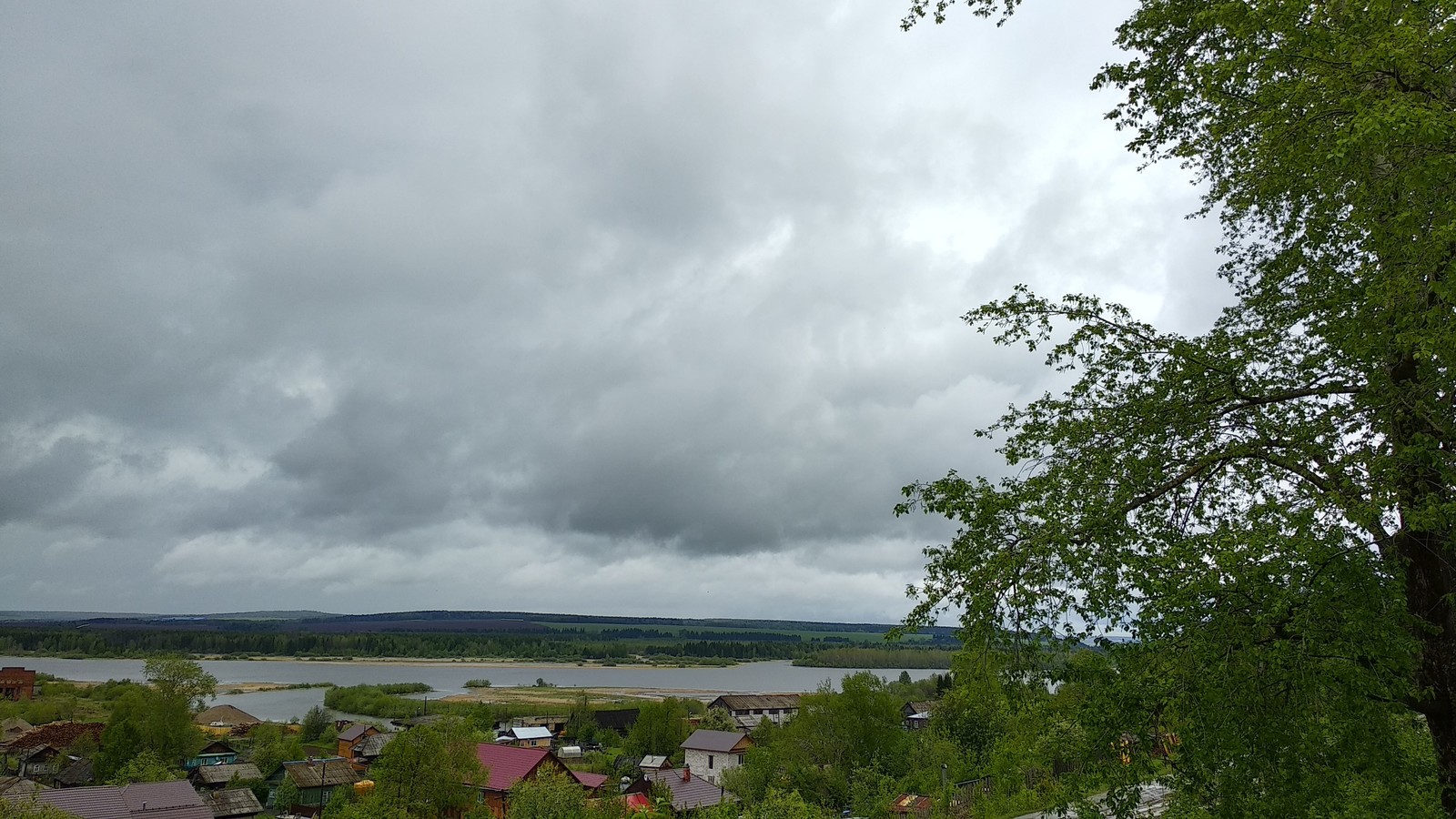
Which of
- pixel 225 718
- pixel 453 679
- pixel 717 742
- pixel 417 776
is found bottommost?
pixel 453 679

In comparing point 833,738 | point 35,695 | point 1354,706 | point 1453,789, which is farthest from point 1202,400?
point 35,695

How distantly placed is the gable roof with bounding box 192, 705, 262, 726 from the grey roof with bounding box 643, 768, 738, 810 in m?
55.1

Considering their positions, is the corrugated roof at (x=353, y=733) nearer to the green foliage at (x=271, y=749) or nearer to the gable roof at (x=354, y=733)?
the gable roof at (x=354, y=733)

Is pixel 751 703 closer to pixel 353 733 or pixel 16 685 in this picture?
pixel 353 733

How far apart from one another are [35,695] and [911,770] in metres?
109

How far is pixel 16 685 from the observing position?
325 ft

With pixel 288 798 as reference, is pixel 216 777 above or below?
above

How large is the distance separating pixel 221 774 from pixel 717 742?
103 ft

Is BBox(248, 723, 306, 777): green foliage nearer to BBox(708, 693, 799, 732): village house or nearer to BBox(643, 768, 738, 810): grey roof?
BBox(643, 768, 738, 810): grey roof

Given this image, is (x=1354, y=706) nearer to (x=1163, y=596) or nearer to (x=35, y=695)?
(x=1163, y=596)

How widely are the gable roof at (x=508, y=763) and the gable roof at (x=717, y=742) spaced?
15.4 m

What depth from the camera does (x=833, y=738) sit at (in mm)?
44125

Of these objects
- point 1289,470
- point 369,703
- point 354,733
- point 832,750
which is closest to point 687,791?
point 832,750

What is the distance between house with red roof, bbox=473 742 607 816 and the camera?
43062 mm
